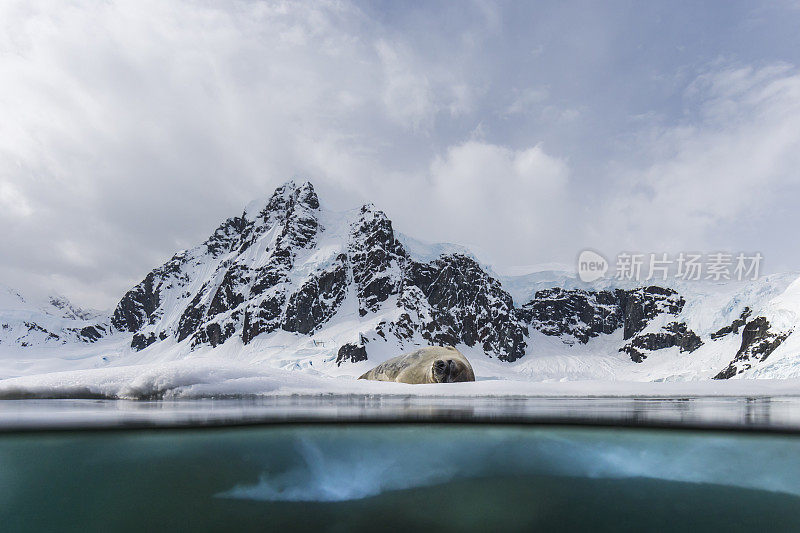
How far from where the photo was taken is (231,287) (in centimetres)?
17488

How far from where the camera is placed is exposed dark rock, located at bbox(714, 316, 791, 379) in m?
106

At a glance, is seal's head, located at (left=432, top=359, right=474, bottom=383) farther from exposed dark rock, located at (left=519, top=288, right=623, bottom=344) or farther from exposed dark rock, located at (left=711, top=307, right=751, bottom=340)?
exposed dark rock, located at (left=519, top=288, right=623, bottom=344)

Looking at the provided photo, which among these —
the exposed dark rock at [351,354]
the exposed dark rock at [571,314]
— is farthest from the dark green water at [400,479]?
the exposed dark rock at [571,314]

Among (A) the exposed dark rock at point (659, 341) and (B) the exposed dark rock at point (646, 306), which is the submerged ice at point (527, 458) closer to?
(A) the exposed dark rock at point (659, 341)

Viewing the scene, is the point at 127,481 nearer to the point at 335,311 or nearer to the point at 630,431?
the point at 630,431

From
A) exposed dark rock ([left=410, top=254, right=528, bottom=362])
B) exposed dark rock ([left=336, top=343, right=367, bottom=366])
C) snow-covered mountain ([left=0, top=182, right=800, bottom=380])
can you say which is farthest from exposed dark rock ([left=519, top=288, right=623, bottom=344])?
exposed dark rock ([left=336, top=343, right=367, bottom=366])

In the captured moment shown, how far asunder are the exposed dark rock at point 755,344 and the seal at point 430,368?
110 metres

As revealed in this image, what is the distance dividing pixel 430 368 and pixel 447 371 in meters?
0.84

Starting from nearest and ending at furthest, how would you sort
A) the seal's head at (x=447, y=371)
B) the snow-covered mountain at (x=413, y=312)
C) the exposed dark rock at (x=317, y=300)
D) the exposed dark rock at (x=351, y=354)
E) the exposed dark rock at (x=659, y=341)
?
the seal's head at (x=447, y=371) < the exposed dark rock at (x=351, y=354) < the snow-covered mountain at (x=413, y=312) < the exposed dark rock at (x=317, y=300) < the exposed dark rock at (x=659, y=341)

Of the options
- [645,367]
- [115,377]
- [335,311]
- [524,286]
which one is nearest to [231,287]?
[335,311]

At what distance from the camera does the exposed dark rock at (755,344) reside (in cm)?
10575

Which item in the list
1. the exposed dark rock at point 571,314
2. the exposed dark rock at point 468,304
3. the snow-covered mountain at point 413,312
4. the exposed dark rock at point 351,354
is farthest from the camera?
the exposed dark rock at point 571,314

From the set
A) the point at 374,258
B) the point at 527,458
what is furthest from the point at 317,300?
the point at 527,458

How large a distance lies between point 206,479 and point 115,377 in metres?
3.17
